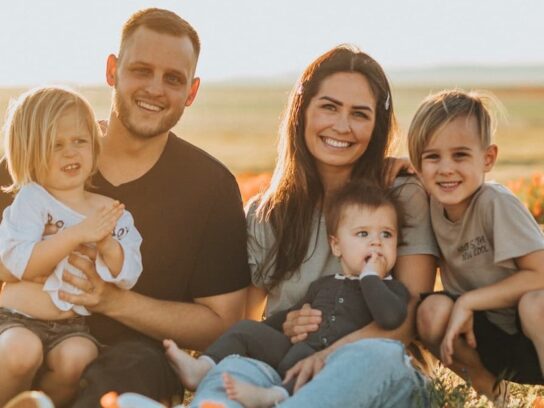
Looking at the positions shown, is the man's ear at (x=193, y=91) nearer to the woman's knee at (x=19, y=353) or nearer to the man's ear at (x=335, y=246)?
the man's ear at (x=335, y=246)

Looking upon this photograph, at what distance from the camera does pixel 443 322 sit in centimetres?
483

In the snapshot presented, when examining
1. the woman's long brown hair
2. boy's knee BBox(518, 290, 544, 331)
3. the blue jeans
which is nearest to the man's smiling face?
the woman's long brown hair

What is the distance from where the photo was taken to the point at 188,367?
452cm

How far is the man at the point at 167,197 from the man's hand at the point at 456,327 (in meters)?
1.13

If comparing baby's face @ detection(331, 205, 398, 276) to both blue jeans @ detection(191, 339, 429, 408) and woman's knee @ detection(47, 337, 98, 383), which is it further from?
woman's knee @ detection(47, 337, 98, 383)

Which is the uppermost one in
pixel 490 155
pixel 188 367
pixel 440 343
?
pixel 490 155

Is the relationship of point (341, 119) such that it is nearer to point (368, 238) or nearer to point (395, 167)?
point (395, 167)

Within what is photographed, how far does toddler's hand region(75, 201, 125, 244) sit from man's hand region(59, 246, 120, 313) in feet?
0.66

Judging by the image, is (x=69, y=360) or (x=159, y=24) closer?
(x=69, y=360)

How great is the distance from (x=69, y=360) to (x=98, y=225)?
0.60m

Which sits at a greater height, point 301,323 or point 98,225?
point 98,225

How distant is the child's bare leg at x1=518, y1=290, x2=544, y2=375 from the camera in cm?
468

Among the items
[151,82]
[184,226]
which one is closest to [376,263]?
[184,226]

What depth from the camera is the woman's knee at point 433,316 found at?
4820 millimetres
